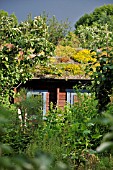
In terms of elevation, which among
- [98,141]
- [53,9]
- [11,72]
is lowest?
[98,141]

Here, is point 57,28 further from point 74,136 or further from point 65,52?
point 74,136

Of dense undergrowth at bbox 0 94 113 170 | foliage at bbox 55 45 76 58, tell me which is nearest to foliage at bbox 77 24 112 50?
foliage at bbox 55 45 76 58

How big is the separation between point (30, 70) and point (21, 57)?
452mm

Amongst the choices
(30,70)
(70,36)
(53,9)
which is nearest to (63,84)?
(30,70)

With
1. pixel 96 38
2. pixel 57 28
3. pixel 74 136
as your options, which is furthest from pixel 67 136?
pixel 57 28

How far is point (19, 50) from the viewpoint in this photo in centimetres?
1056

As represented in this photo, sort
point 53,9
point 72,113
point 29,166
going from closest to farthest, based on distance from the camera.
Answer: point 29,166, point 72,113, point 53,9

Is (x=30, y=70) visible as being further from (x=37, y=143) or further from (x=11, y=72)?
(x=37, y=143)

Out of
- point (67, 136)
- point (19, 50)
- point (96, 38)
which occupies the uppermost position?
point (96, 38)

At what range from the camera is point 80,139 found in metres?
7.16

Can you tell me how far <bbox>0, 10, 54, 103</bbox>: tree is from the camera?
10469 mm

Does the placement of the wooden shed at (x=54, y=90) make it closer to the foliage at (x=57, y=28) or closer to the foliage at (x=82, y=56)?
the foliage at (x=82, y=56)

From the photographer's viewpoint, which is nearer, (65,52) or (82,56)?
(82,56)

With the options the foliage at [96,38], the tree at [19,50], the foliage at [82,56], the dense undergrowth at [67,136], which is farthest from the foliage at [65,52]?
the dense undergrowth at [67,136]
